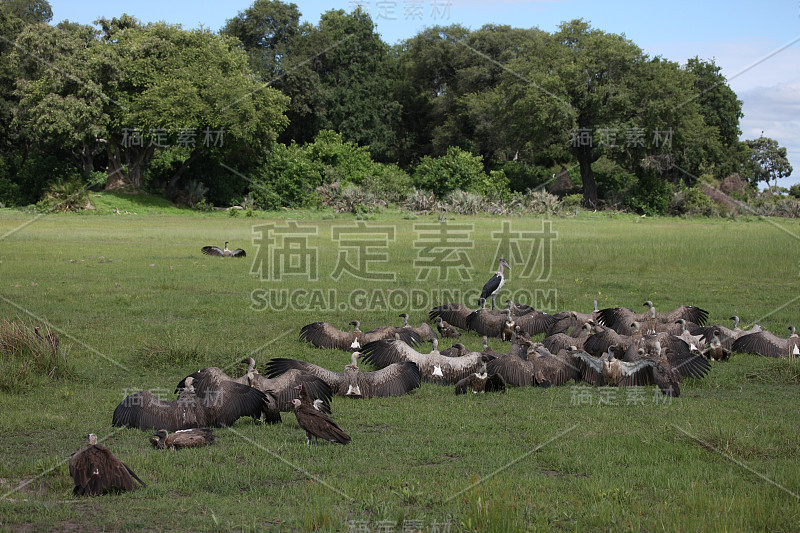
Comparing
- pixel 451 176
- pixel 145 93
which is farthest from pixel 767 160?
pixel 145 93

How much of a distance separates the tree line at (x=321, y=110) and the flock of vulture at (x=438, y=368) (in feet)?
95.0

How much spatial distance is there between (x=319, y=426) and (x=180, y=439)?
4.17 ft

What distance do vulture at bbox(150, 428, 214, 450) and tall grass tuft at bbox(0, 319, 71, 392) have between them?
2873 mm

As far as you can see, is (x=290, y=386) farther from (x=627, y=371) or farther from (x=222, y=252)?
(x=222, y=252)

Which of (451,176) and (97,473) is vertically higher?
(451,176)

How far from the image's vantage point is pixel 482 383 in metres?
9.35

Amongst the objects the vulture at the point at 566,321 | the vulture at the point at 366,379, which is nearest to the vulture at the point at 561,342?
the vulture at the point at 566,321

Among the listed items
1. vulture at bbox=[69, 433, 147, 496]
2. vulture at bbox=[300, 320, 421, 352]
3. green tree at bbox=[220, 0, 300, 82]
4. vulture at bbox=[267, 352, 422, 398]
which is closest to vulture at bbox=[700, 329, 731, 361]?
vulture at bbox=[300, 320, 421, 352]

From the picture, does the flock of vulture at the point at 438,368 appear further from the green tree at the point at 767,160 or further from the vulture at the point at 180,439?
the green tree at the point at 767,160

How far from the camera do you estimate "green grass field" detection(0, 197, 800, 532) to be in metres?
5.52

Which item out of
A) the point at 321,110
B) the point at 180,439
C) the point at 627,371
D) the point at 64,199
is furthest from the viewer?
the point at 321,110

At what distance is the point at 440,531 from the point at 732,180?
55.6 metres

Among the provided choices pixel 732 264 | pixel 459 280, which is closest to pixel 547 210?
pixel 732 264

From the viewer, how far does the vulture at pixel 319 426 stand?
23.4ft
